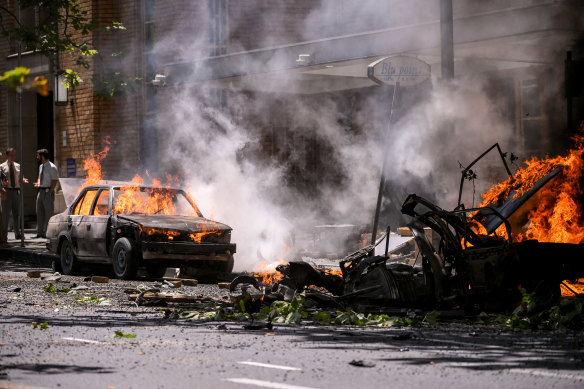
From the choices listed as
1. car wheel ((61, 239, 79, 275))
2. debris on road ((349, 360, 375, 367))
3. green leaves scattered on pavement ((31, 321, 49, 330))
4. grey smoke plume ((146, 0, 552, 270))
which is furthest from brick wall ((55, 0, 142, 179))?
debris on road ((349, 360, 375, 367))

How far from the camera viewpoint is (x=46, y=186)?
21.4 meters

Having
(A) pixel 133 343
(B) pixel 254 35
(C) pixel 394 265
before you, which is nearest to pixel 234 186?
(B) pixel 254 35

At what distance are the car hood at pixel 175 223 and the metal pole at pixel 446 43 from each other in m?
3.80

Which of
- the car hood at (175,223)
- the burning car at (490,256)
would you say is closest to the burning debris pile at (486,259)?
the burning car at (490,256)

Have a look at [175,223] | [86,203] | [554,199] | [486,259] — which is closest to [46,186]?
[86,203]

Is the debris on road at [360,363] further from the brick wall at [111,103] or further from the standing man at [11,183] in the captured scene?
the brick wall at [111,103]

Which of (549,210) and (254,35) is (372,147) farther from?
(549,210)

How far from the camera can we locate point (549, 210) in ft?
32.4

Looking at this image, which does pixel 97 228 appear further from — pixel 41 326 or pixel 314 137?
pixel 314 137

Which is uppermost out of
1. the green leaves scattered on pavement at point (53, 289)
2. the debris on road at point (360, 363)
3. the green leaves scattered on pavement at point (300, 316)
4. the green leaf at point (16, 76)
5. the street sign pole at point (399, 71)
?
the street sign pole at point (399, 71)

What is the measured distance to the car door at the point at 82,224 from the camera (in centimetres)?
1501

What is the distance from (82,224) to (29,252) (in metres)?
4.56

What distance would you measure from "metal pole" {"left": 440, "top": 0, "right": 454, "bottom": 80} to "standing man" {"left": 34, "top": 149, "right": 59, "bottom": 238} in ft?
36.1

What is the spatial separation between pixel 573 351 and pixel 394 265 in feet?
9.09
